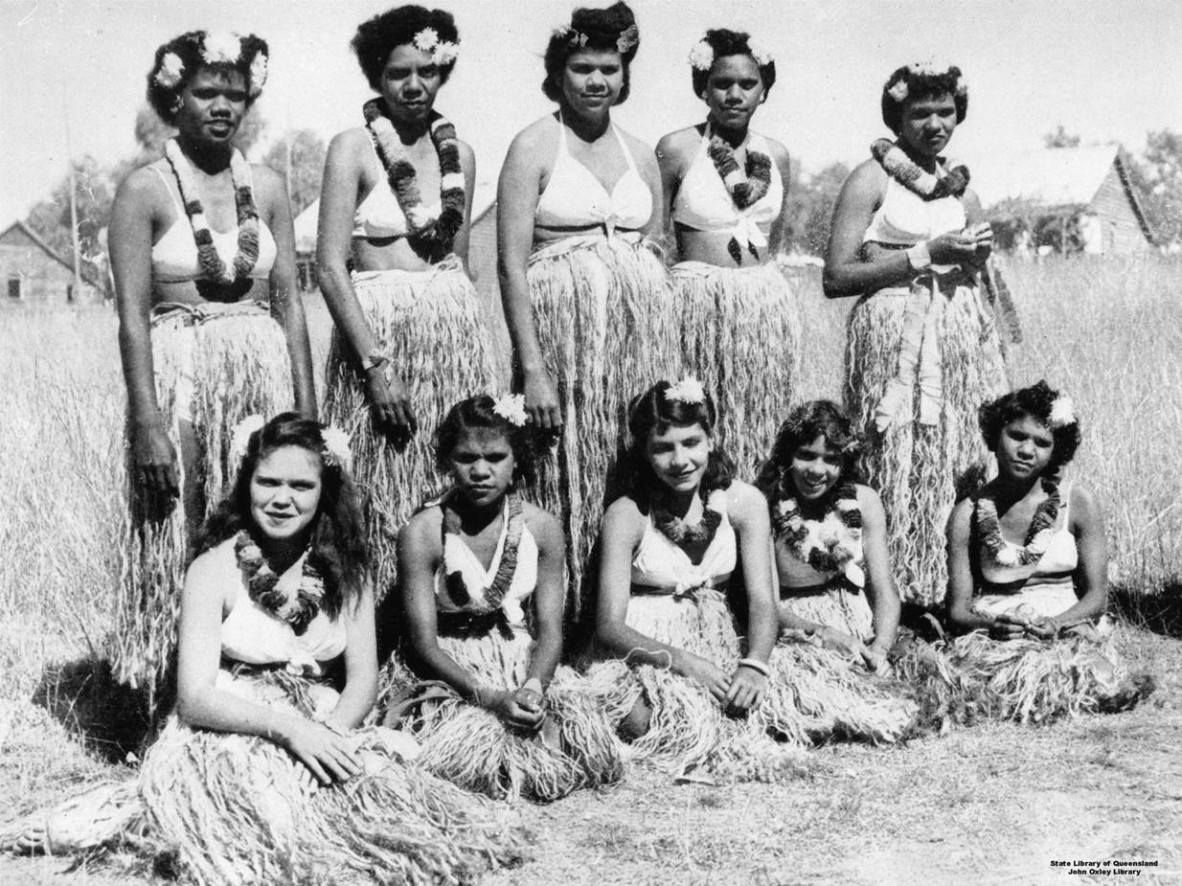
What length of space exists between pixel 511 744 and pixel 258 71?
1.75 meters

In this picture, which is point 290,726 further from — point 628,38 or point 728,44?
point 728,44

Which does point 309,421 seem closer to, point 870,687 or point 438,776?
point 438,776

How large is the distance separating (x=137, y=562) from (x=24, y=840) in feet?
2.43

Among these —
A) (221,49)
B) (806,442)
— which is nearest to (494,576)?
(806,442)

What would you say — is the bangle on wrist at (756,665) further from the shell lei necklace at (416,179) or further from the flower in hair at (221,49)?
the flower in hair at (221,49)

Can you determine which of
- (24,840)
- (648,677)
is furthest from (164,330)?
(648,677)

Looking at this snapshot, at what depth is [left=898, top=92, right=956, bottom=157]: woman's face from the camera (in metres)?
3.76

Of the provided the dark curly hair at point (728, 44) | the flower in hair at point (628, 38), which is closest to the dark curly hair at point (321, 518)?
the flower in hair at point (628, 38)

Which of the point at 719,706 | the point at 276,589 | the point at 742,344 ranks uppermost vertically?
the point at 742,344

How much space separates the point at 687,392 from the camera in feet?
10.8

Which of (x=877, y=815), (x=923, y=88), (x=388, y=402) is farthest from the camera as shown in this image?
(x=923, y=88)

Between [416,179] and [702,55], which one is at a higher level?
[702,55]

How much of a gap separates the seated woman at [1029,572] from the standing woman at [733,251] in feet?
2.15

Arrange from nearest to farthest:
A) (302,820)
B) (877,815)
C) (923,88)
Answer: (302,820)
(877,815)
(923,88)
